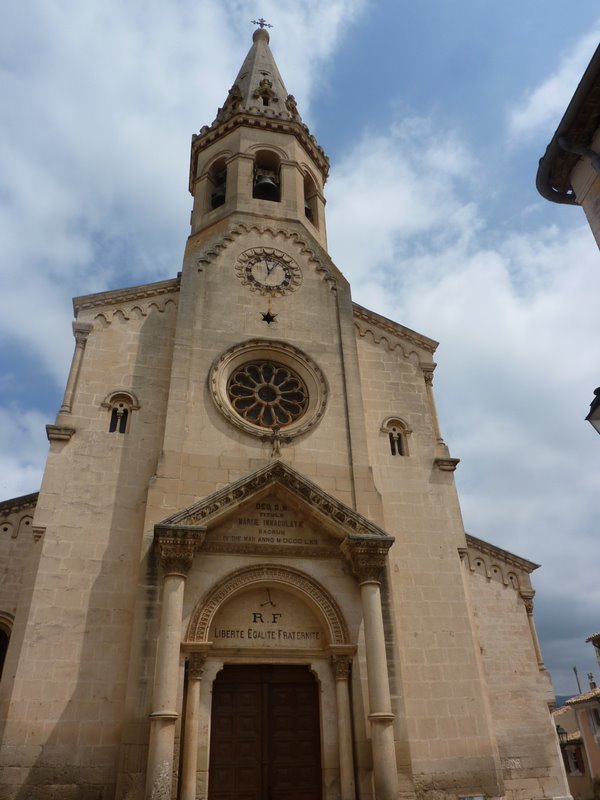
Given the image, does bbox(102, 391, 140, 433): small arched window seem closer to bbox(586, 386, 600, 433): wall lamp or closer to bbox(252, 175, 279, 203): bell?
bbox(252, 175, 279, 203): bell

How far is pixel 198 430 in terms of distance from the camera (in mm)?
14711

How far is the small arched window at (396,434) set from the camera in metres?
16.3

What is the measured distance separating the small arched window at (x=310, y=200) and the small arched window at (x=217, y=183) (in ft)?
10.1

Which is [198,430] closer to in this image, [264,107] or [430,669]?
[430,669]

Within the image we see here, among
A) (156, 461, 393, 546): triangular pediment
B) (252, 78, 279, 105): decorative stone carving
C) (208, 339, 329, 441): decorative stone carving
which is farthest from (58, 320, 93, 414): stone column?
(252, 78, 279, 105): decorative stone carving

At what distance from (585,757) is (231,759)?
33.0 metres

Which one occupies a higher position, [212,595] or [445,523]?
[445,523]

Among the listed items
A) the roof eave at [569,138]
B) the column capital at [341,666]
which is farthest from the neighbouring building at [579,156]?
the column capital at [341,666]

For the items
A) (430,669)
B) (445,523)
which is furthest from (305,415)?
(430,669)

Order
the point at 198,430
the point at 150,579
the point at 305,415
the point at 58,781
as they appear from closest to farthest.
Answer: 1. the point at 58,781
2. the point at 150,579
3. the point at 198,430
4. the point at 305,415

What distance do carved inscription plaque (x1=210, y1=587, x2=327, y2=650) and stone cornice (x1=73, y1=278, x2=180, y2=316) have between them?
29.6 ft

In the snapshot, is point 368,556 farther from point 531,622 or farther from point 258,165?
point 258,165

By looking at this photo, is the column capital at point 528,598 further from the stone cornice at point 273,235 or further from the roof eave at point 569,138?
the roof eave at point 569,138

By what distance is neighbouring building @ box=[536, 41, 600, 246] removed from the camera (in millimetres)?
7223
